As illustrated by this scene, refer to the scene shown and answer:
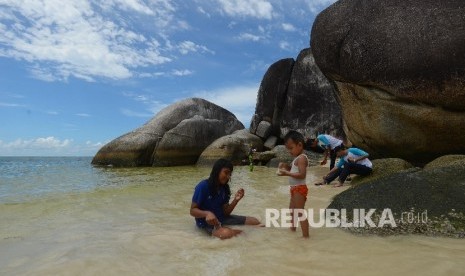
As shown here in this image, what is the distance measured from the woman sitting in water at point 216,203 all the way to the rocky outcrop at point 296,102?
1381 centimetres

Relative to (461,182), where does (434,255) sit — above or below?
below

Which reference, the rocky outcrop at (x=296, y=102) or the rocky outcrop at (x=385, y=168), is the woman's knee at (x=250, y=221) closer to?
the rocky outcrop at (x=385, y=168)

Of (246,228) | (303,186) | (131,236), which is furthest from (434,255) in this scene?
(131,236)

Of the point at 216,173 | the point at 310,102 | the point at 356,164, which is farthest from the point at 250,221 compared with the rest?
the point at 310,102

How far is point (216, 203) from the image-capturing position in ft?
16.0

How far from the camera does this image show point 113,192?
9.72 meters

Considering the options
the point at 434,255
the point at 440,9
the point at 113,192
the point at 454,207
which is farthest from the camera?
the point at 113,192

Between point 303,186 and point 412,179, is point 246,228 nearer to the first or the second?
point 303,186

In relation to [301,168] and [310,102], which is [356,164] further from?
[310,102]

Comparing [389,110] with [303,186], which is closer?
[303,186]

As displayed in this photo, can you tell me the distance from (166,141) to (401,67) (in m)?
14.2

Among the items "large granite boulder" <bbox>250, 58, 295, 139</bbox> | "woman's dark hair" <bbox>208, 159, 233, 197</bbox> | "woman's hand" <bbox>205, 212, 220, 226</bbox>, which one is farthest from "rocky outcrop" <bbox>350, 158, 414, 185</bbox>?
"large granite boulder" <bbox>250, 58, 295, 139</bbox>

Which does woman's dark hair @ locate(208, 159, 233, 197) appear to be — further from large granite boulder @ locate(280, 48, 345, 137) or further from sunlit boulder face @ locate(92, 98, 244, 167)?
sunlit boulder face @ locate(92, 98, 244, 167)

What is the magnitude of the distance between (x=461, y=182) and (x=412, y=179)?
0.54 meters
